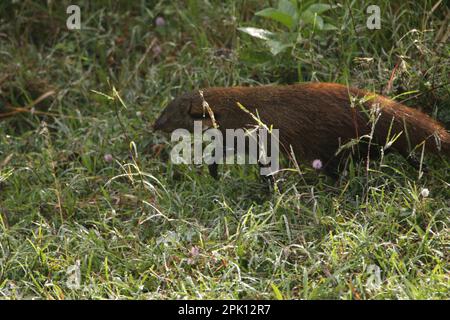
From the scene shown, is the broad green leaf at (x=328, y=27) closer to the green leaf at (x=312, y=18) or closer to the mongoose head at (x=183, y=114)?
the green leaf at (x=312, y=18)

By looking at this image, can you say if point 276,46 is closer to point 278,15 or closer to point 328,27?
point 278,15

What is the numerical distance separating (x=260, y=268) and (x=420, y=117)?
1250mm

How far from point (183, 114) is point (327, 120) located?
880 mm

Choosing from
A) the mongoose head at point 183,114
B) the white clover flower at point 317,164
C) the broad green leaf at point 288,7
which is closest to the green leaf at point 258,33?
the broad green leaf at point 288,7

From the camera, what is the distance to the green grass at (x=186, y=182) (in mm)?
4008

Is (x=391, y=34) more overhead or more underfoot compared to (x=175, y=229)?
more overhead

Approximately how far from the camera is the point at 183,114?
5.11 meters

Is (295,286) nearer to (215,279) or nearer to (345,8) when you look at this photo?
(215,279)

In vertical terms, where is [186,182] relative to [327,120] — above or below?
below

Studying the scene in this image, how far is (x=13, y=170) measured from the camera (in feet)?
17.3

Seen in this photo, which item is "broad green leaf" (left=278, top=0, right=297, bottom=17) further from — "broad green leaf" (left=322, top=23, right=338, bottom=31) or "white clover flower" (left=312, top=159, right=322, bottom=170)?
"white clover flower" (left=312, top=159, right=322, bottom=170)

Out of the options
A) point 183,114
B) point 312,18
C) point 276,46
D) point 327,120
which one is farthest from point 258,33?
point 327,120
